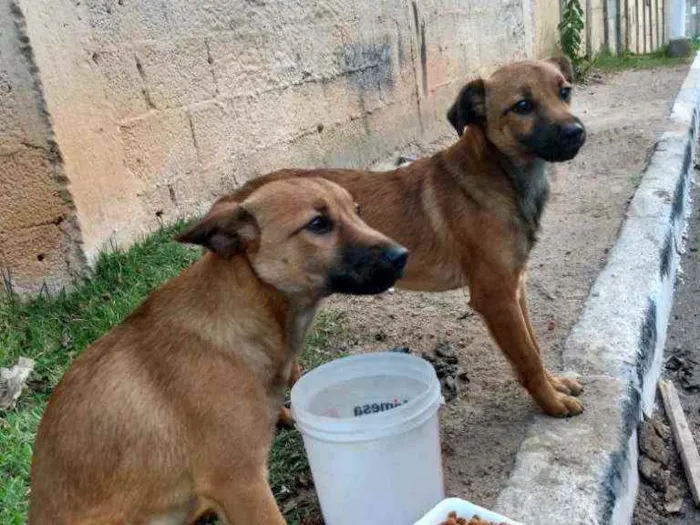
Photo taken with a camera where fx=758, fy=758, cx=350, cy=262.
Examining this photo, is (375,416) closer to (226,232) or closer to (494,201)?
(226,232)

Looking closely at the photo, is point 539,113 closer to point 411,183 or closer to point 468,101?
point 468,101

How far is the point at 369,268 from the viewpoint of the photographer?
7.82 feet

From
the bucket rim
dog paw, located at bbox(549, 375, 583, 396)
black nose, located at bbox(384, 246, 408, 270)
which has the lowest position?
dog paw, located at bbox(549, 375, 583, 396)

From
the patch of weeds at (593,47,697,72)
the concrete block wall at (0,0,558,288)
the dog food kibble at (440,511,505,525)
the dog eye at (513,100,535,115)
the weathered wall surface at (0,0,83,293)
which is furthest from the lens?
the patch of weeds at (593,47,697,72)

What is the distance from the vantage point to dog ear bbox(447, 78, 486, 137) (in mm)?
3504

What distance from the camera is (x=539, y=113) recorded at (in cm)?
Result: 338

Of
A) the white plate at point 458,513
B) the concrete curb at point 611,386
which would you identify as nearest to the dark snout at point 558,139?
the concrete curb at point 611,386

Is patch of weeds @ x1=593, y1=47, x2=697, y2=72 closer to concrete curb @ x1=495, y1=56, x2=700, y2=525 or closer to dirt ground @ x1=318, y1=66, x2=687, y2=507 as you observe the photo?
dirt ground @ x1=318, y1=66, x2=687, y2=507

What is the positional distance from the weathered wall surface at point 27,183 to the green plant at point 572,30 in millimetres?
11447

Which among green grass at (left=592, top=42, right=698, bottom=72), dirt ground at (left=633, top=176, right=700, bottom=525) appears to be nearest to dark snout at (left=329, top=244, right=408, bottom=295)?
dirt ground at (left=633, top=176, right=700, bottom=525)

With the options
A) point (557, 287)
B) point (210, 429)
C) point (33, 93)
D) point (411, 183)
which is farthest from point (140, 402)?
point (557, 287)

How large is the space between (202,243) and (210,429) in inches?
22.5

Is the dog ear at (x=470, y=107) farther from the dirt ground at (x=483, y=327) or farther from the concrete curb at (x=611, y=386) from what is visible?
the concrete curb at (x=611, y=386)

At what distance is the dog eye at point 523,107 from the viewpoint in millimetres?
3400
